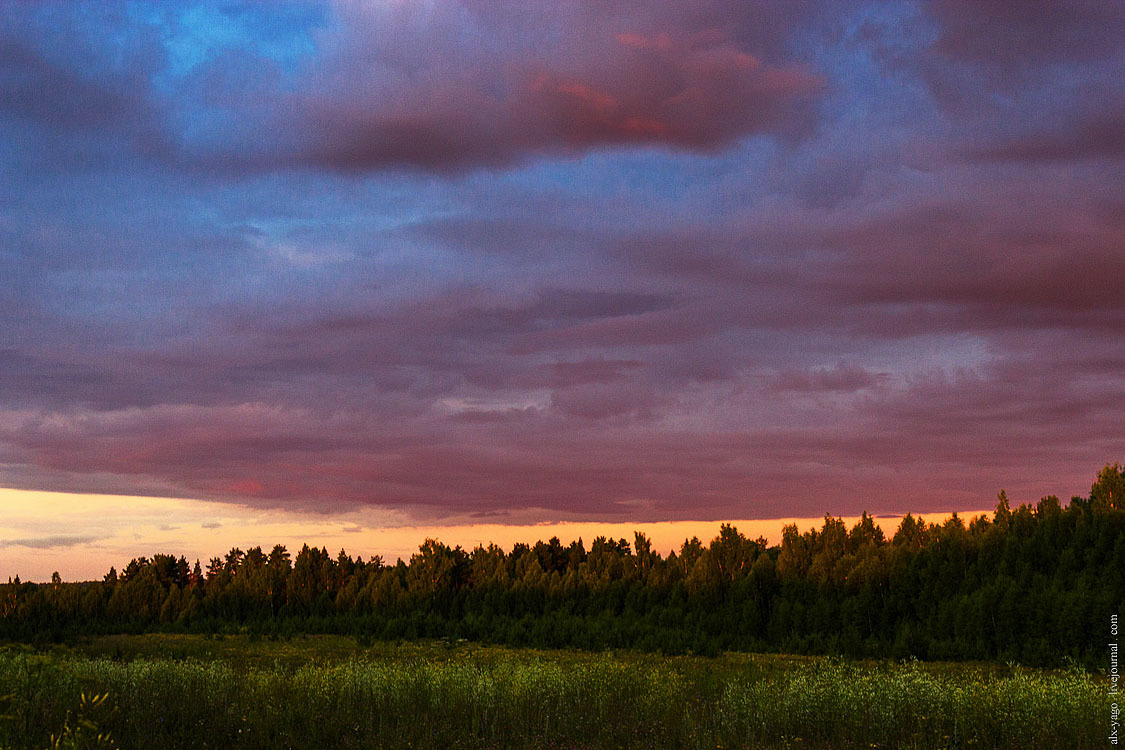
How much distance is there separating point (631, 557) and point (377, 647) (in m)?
19.3

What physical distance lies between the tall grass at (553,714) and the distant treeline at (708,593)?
A: 17.0 m

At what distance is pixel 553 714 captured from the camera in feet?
40.7

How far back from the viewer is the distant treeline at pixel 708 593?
35.7m

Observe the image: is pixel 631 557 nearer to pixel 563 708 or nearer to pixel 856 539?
pixel 856 539

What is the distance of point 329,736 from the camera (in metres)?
11.5

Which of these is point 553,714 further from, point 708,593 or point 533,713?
point 708,593

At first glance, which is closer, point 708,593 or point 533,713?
point 533,713

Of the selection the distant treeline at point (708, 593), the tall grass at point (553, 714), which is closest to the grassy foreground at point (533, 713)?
the tall grass at point (553, 714)

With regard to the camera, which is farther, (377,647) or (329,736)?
(377,647)

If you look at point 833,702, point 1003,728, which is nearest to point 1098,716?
point 1003,728

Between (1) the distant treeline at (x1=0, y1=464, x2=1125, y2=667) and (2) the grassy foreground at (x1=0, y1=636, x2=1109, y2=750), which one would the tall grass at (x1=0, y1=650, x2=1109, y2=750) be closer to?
(2) the grassy foreground at (x1=0, y1=636, x2=1109, y2=750)

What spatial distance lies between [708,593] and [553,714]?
36.7 metres

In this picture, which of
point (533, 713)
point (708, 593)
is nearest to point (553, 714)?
point (533, 713)

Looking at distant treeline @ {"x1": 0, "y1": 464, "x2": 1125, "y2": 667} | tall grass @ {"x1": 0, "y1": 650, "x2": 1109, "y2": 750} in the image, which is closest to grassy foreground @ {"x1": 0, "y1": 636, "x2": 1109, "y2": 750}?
tall grass @ {"x1": 0, "y1": 650, "x2": 1109, "y2": 750}
